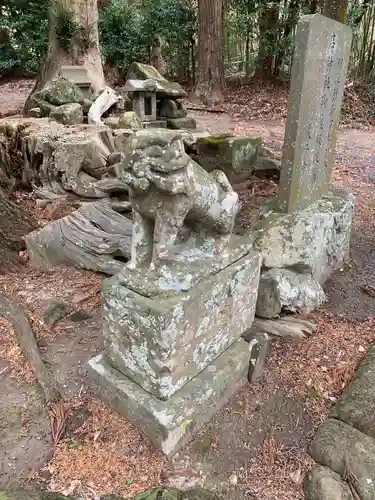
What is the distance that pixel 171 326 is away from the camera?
2.07m

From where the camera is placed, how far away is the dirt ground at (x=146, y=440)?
2121mm

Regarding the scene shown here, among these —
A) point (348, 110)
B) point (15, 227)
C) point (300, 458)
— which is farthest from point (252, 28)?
point (300, 458)

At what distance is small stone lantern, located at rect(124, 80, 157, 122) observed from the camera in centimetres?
716

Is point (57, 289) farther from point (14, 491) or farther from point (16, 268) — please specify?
point (14, 491)

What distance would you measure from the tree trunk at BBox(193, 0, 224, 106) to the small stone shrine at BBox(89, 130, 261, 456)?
996 cm

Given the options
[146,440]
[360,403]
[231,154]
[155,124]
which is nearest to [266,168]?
[231,154]

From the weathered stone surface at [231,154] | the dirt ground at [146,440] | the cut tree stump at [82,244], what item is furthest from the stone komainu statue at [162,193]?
the weathered stone surface at [231,154]

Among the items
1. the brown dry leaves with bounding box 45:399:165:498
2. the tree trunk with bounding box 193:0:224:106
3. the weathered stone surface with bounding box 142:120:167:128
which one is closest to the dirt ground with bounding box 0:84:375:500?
the brown dry leaves with bounding box 45:399:165:498

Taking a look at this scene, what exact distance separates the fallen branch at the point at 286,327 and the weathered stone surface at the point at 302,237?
441mm

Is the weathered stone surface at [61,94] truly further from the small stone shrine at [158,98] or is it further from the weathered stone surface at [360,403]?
the weathered stone surface at [360,403]

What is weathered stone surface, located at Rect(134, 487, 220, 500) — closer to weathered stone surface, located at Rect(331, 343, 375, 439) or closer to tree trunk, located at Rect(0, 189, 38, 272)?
weathered stone surface, located at Rect(331, 343, 375, 439)

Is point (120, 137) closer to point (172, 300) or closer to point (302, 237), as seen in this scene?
point (302, 237)

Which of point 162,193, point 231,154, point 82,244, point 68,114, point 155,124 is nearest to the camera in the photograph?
point 162,193

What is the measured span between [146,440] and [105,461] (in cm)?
23
